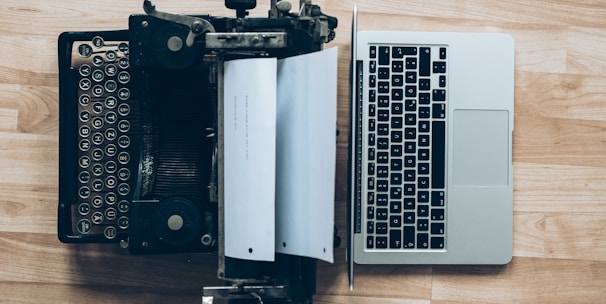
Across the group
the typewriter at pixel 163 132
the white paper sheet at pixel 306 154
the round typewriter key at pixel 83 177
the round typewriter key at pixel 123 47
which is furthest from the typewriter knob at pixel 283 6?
the round typewriter key at pixel 83 177

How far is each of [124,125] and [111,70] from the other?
0.12m

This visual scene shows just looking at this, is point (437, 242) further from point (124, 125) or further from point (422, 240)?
point (124, 125)

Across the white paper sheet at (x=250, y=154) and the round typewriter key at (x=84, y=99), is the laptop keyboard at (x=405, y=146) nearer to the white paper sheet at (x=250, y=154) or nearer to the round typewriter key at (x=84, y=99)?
the white paper sheet at (x=250, y=154)

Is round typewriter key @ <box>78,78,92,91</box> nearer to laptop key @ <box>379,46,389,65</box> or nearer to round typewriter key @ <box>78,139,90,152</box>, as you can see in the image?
round typewriter key @ <box>78,139,90,152</box>

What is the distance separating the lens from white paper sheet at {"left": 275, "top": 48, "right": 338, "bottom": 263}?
1078mm

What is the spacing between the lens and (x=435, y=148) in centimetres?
144

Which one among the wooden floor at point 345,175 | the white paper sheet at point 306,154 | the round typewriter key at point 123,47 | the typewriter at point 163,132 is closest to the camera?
the white paper sheet at point 306,154

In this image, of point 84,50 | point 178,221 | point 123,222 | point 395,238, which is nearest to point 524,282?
point 395,238

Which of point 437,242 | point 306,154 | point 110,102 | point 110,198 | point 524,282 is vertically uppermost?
point 110,102

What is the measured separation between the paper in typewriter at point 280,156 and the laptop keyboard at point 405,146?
1.05 ft

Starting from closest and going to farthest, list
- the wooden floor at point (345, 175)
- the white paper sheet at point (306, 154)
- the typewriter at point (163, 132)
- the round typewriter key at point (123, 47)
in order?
the white paper sheet at point (306, 154), the typewriter at point (163, 132), the round typewriter key at point (123, 47), the wooden floor at point (345, 175)

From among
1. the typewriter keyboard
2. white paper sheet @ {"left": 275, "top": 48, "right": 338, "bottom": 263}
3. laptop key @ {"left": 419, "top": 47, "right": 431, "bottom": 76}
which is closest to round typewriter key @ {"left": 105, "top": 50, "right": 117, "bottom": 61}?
the typewriter keyboard

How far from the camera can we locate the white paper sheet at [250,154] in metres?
1.11

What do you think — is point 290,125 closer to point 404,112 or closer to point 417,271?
point 404,112
